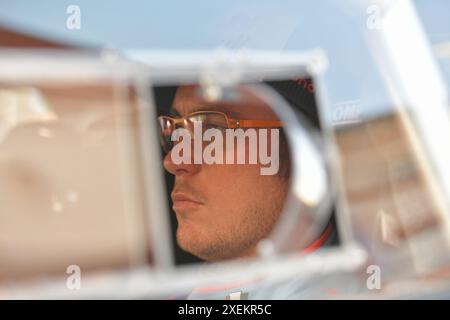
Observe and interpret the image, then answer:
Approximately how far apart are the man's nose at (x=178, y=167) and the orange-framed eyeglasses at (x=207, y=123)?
0.08 ft

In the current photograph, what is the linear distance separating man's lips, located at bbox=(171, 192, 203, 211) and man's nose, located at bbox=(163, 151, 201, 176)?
0.18 ft

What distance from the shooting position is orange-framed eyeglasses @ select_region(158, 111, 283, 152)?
5.28 feet

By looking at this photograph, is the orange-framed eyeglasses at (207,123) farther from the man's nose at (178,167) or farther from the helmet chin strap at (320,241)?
the helmet chin strap at (320,241)

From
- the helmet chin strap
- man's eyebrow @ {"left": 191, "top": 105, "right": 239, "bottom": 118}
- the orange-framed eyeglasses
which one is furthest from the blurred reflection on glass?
the helmet chin strap

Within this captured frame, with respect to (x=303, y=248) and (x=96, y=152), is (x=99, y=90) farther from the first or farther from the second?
(x=303, y=248)

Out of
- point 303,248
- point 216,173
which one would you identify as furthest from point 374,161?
point 216,173

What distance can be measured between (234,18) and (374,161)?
513 mm

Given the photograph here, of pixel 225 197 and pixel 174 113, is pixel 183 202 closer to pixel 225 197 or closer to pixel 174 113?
pixel 225 197

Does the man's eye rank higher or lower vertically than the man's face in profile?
higher

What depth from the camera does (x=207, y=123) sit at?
1.62m

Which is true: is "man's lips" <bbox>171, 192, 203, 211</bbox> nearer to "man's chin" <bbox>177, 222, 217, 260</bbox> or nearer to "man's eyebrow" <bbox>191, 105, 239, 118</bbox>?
"man's chin" <bbox>177, 222, 217, 260</bbox>

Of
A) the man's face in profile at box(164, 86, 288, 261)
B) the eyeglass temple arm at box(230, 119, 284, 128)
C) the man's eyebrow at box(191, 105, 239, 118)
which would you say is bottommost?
the man's face in profile at box(164, 86, 288, 261)

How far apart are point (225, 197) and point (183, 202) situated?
109mm

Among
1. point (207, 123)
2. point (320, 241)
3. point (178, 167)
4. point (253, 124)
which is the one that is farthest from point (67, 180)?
point (320, 241)
